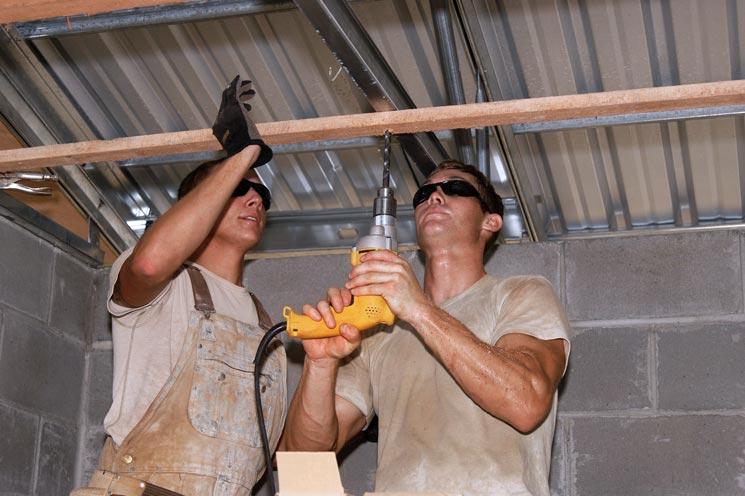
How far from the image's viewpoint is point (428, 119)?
2613mm

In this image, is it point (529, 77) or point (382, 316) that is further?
point (529, 77)

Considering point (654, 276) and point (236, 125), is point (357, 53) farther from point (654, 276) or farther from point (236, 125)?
point (654, 276)

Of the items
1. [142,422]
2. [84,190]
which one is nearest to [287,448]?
[142,422]

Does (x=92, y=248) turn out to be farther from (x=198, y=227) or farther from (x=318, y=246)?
(x=198, y=227)

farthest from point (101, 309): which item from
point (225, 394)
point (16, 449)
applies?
point (225, 394)

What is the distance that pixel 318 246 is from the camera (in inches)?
154

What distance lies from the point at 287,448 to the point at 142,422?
455mm

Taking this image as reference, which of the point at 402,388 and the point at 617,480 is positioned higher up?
the point at 402,388

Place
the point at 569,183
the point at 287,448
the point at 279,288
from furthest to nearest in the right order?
the point at 279,288 → the point at 569,183 → the point at 287,448

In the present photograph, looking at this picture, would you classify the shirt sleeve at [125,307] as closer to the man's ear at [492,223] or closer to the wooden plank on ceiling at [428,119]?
the wooden plank on ceiling at [428,119]

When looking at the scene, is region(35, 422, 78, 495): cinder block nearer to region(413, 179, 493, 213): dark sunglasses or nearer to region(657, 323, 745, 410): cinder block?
region(413, 179, 493, 213): dark sunglasses

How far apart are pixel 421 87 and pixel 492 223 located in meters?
0.49

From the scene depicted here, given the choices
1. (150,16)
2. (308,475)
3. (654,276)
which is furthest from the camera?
(654,276)

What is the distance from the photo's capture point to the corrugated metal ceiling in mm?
3006
